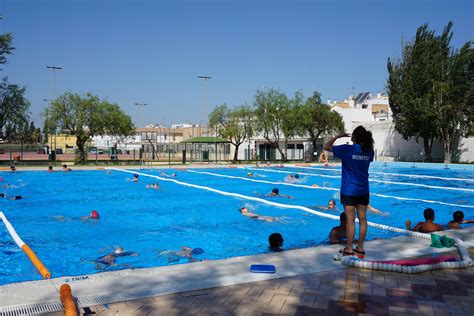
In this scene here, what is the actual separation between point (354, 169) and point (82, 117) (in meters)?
30.6

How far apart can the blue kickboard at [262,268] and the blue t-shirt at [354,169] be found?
135cm

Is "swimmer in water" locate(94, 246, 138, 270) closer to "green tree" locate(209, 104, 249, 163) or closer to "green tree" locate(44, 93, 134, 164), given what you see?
"green tree" locate(44, 93, 134, 164)

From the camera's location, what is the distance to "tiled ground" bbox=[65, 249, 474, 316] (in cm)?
385

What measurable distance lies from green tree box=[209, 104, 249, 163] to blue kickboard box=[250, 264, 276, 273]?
36782 mm

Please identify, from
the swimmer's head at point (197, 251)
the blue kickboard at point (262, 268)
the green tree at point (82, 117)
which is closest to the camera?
the blue kickboard at point (262, 268)

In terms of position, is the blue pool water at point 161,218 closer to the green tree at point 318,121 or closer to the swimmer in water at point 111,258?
the swimmer in water at point 111,258

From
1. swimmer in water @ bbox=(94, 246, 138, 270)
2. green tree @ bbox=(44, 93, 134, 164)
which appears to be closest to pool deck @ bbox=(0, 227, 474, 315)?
swimmer in water @ bbox=(94, 246, 138, 270)

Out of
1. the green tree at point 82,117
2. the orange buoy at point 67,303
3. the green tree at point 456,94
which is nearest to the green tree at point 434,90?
the green tree at point 456,94

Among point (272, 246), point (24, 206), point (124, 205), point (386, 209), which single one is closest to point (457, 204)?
point (386, 209)

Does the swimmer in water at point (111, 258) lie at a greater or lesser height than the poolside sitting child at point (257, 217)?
lesser

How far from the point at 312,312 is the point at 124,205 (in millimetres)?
12280

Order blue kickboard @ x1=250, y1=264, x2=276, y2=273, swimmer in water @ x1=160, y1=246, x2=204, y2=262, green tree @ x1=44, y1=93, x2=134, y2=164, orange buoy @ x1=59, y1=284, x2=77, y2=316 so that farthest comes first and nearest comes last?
green tree @ x1=44, y1=93, x2=134, y2=164 < swimmer in water @ x1=160, y1=246, x2=204, y2=262 < blue kickboard @ x1=250, y1=264, x2=276, y2=273 < orange buoy @ x1=59, y1=284, x2=77, y2=316

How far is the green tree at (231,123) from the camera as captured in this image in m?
42.8

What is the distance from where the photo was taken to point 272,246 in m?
7.47
